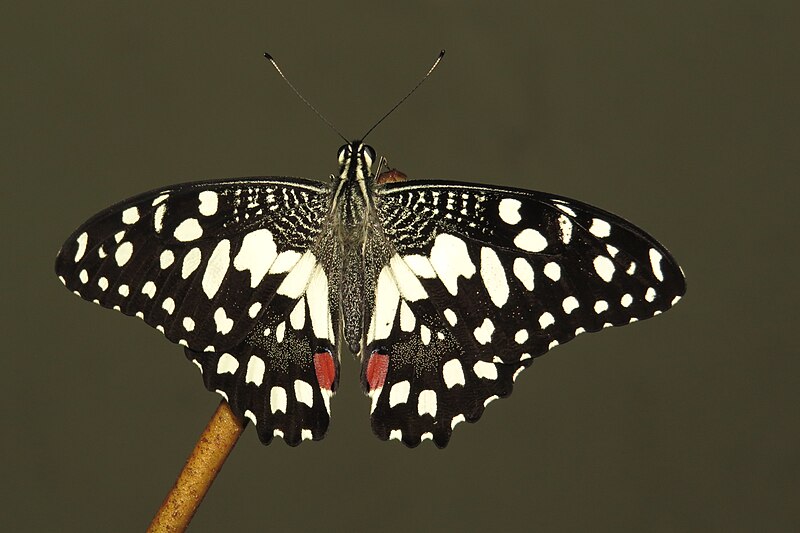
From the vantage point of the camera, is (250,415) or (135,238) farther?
(135,238)

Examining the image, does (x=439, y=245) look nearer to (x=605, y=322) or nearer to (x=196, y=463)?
(x=605, y=322)

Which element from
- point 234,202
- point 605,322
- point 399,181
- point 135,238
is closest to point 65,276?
point 135,238

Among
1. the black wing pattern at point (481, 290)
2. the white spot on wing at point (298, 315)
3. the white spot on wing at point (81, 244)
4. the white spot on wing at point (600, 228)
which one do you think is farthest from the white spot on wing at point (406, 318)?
the white spot on wing at point (81, 244)

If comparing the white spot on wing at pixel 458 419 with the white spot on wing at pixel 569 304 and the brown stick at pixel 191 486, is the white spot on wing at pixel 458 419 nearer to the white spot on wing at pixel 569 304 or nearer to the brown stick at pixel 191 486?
the white spot on wing at pixel 569 304

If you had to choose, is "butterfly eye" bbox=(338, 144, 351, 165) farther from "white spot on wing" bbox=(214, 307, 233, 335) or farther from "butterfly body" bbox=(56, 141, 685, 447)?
"white spot on wing" bbox=(214, 307, 233, 335)

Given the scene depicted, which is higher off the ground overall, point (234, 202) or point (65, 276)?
point (234, 202)

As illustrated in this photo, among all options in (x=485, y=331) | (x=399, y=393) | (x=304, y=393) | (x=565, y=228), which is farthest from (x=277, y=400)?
(x=565, y=228)

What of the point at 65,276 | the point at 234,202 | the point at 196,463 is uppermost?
the point at 234,202
